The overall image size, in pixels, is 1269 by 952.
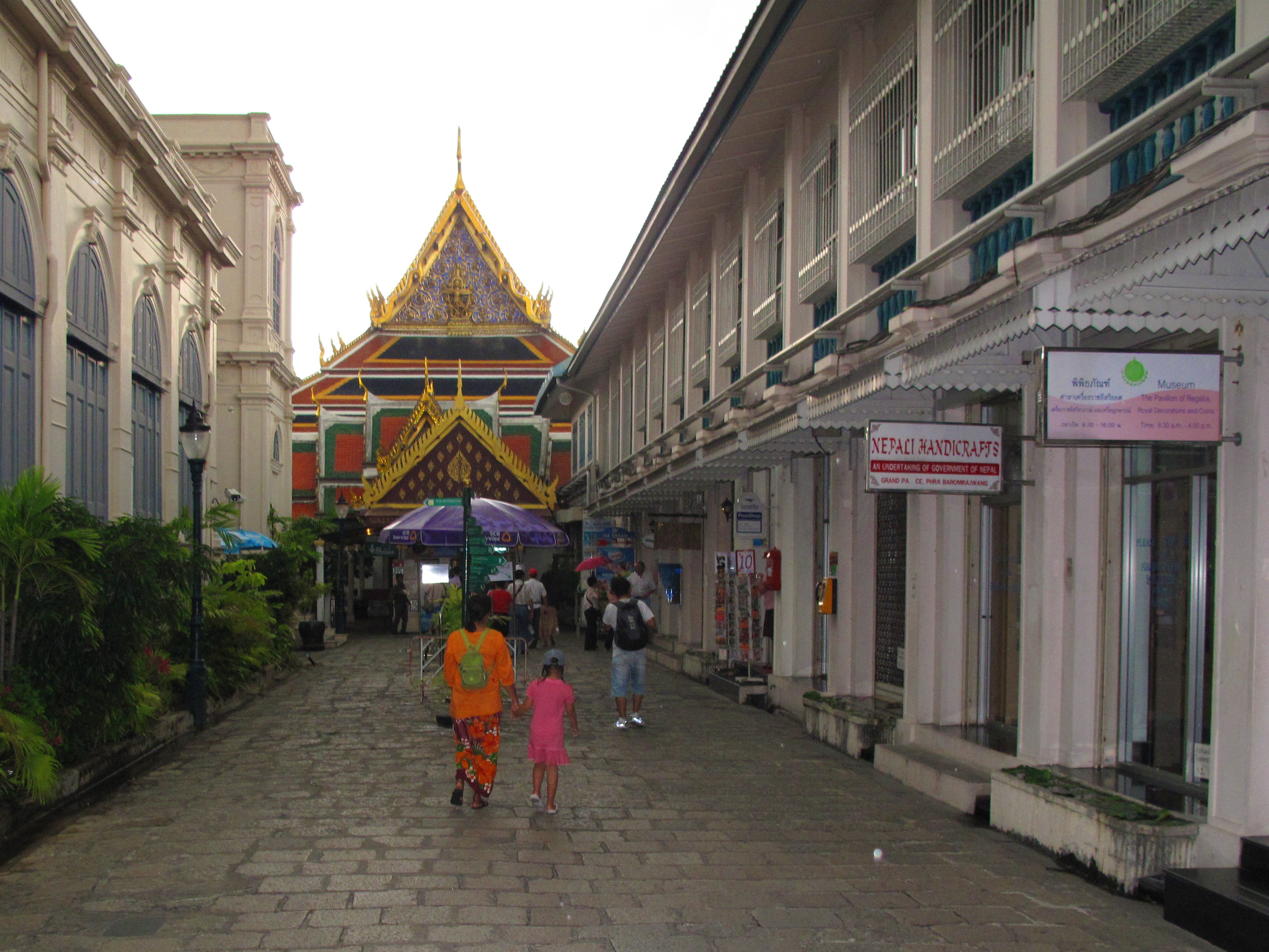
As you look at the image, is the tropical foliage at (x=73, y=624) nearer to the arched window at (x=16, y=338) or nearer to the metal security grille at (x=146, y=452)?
the arched window at (x=16, y=338)

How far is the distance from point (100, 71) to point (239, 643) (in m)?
7.40

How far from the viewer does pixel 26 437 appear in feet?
42.3

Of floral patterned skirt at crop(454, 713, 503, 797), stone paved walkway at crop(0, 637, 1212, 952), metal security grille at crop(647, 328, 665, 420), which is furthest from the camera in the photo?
metal security grille at crop(647, 328, 665, 420)

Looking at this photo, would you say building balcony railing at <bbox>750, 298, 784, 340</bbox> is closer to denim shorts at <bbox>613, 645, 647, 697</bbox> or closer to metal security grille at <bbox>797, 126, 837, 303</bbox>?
metal security grille at <bbox>797, 126, 837, 303</bbox>

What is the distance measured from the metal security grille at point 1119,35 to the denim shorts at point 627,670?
25.1 feet

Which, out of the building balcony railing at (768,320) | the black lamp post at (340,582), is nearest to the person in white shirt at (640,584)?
the building balcony railing at (768,320)

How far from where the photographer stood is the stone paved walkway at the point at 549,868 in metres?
6.21

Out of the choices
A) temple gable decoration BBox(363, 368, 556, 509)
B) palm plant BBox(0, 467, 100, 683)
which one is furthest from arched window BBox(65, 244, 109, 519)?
temple gable decoration BBox(363, 368, 556, 509)

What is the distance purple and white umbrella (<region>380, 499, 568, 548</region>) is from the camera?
1780 centimetres

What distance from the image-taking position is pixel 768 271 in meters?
16.4

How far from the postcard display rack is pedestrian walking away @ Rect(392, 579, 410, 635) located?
1502 centimetres

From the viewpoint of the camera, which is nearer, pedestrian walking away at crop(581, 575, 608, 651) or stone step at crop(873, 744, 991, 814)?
stone step at crop(873, 744, 991, 814)

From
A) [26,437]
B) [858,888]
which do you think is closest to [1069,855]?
[858,888]

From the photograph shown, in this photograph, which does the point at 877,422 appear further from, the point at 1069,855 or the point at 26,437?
the point at 26,437
